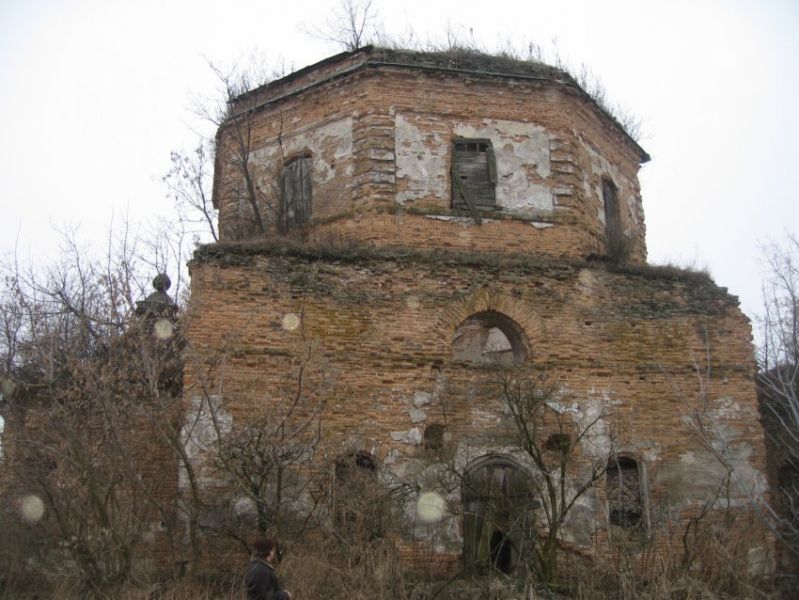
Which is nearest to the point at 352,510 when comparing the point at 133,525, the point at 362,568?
the point at 362,568

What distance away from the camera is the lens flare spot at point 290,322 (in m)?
10.8

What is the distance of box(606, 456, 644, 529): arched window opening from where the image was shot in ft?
36.0

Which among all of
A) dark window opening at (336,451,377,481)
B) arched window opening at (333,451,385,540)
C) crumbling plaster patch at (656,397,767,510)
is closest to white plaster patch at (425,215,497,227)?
dark window opening at (336,451,377,481)

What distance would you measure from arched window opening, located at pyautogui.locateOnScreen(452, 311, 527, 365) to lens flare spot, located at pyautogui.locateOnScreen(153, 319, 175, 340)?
13.6ft

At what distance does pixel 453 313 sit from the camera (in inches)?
446

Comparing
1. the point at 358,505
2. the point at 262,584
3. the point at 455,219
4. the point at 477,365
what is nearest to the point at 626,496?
the point at 477,365

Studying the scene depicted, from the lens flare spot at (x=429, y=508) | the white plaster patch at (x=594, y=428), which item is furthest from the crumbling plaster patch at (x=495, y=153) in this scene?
the lens flare spot at (x=429, y=508)

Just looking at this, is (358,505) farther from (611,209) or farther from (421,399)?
(611,209)

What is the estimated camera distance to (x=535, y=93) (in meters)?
13.3

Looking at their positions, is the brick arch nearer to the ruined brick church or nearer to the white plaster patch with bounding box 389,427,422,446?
the ruined brick church

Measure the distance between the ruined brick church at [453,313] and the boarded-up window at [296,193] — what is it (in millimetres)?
33

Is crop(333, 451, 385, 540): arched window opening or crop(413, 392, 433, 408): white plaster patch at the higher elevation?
crop(413, 392, 433, 408): white plaster patch

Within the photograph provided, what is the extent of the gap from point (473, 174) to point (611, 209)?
2924 mm

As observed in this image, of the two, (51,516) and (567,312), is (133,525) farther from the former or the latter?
(567,312)
